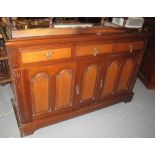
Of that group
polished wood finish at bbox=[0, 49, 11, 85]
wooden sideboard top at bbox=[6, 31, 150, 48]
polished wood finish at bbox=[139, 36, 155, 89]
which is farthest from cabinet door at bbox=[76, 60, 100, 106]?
polished wood finish at bbox=[139, 36, 155, 89]

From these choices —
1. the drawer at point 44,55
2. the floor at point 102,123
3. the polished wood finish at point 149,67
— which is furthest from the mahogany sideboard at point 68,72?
the polished wood finish at point 149,67

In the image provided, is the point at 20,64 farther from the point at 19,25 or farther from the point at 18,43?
the point at 19,25

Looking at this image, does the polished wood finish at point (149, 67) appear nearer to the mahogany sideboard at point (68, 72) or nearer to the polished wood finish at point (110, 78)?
the mahogany sideboard at point (68, 72)

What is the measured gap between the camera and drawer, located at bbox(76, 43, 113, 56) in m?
1.45

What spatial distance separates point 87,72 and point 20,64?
640 millimetres

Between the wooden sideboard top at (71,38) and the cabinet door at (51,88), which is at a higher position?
the wooden sideboard top at (71,38)

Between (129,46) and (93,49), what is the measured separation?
417 mm

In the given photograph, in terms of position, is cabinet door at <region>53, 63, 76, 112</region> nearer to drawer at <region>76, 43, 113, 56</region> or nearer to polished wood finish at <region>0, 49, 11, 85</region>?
drawer at <region>76, 43, 113, 56</region>

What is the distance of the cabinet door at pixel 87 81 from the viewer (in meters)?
1.59

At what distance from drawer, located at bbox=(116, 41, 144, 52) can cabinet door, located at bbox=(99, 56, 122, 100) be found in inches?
3.9

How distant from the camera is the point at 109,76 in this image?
1.82 m
